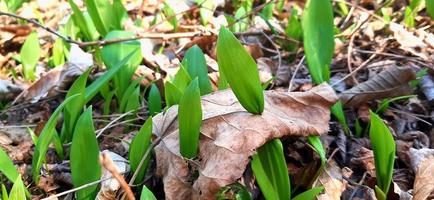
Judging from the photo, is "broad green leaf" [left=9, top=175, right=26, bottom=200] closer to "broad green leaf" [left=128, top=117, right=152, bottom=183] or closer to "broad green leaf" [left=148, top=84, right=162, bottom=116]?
"broad green leaf" [left=128, top=117, right=152, bottom=183]

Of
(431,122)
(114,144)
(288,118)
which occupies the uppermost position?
(288,118)

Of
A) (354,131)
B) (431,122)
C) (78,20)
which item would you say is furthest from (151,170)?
(78,20)

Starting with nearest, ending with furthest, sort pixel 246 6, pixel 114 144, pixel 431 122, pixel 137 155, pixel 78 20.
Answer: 1. pixel 137 155
2. pixel 114 144
3. pixel 431 122
4. pixel 78 20
5. pixel 246 6

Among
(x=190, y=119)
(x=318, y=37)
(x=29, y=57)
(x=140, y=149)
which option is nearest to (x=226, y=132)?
(x=190, y=119)

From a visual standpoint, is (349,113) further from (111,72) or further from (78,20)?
(78,20)

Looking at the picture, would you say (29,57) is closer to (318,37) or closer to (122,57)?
(122,57)

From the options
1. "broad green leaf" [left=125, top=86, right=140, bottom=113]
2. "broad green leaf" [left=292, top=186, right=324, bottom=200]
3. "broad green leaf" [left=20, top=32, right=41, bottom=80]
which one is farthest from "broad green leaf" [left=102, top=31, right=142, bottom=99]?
"broad green leaf" [left=292, top=186, right=324, bottom=200]

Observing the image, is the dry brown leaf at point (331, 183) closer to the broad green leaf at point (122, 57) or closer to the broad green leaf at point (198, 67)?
the broad green leaf at point (198, 67)
